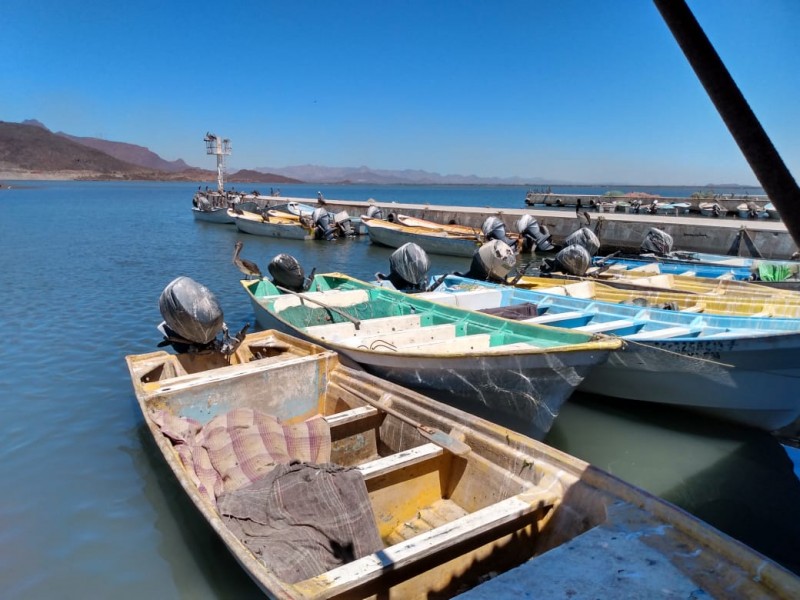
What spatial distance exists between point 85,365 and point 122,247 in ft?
56.4

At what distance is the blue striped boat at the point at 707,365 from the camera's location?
245 inches

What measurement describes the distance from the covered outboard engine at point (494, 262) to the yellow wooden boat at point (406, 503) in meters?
5.55

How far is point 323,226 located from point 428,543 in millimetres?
25775

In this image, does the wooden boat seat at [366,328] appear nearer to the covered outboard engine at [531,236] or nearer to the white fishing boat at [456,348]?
the white fishing boat at [456,348]

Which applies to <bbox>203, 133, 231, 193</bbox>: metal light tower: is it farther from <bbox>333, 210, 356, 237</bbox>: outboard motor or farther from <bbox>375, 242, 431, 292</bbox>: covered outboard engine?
<bbox>375, 242, 431, 292</bbox>: covered outboard engine

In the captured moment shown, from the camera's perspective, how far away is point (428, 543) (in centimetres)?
299

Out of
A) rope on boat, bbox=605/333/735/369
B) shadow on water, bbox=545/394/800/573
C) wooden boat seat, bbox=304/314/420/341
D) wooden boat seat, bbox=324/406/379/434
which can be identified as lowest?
shadow on water, bbox=545/394/800/573

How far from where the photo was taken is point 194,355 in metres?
6.76

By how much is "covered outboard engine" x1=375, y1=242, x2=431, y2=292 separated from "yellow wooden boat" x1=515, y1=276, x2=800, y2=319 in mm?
2430

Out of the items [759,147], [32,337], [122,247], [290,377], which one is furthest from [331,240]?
[759,147]

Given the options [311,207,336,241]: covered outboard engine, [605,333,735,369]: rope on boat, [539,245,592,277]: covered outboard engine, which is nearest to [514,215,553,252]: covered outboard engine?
[539,245,592,277]: covered outboard engine

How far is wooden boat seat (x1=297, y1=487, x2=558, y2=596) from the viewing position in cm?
272

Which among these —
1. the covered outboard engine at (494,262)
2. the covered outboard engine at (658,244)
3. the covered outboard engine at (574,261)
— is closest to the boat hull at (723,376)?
the covered outboard engine at (494,262)

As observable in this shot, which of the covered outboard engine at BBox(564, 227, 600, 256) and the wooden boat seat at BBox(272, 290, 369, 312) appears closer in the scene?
the wooden boat seat at BBox(272, 290, 369, 312)
